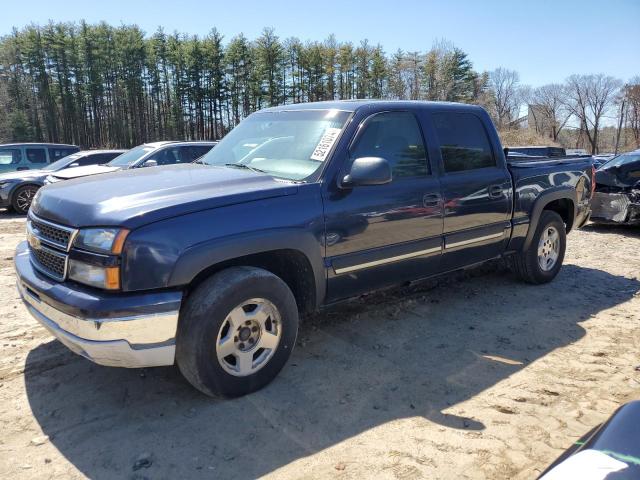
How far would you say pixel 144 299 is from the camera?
8.69 ft

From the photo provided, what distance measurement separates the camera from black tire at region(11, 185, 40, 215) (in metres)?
11.8

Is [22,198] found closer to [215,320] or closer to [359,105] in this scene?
[359,105]

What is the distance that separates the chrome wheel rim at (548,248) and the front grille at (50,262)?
189 inches

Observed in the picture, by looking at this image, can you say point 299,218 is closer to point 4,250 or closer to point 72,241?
point 72,241

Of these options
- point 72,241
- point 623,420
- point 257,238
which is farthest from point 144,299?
point 623,420

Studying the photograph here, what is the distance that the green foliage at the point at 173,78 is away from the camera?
52406 mm

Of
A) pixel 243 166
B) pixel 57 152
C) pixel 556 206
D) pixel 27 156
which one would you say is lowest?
pixel 556 206

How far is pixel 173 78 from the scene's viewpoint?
56625 millimetres

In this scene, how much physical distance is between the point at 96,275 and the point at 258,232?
3.14 ft

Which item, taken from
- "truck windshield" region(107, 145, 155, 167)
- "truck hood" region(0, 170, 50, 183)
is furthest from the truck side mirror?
"truck hood" region(0, 170, 50, 183)

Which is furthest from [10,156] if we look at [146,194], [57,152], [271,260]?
[271,260]

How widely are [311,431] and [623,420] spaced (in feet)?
5.41

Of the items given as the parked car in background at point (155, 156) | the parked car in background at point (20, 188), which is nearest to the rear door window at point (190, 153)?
the parked car in background at point (155, 156)

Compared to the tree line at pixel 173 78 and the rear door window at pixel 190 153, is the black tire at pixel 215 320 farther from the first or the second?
the tree line at pixel 173 78
